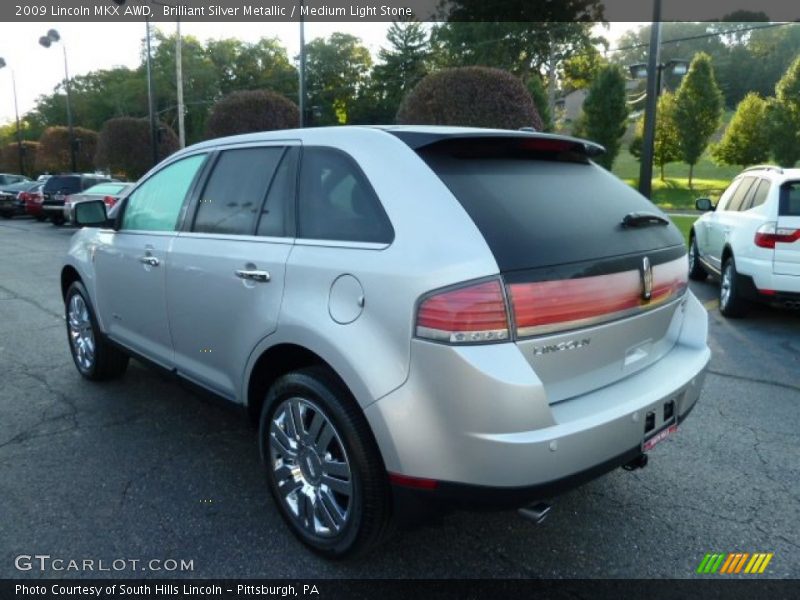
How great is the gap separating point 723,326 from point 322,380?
5.54m

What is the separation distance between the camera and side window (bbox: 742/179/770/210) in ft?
21.6

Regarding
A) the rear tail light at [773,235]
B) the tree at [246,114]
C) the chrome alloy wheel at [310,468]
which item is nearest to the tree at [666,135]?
the tree at [246,114]

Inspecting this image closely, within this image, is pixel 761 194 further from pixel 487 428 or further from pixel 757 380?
pixel 487 428

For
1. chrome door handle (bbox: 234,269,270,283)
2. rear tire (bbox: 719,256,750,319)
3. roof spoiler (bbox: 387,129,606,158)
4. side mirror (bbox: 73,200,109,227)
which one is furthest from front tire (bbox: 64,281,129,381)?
rear tire (bbox: 719,256,750,319)

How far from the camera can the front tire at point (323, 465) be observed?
7.82 feet

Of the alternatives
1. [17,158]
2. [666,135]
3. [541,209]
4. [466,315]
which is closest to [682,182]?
[666,135]

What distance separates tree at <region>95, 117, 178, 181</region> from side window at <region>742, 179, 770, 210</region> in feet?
93.0

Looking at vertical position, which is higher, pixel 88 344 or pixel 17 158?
pixel 17 158

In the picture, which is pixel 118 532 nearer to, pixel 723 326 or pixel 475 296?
pixel 475 296

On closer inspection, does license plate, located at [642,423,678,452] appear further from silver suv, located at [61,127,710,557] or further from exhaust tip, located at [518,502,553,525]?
exhaust tip, located at [518,502,553,525]

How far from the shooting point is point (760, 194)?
22.1ft

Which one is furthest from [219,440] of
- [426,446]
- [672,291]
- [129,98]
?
[129,98]

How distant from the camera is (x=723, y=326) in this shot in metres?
6.70

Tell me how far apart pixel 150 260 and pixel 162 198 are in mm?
438
